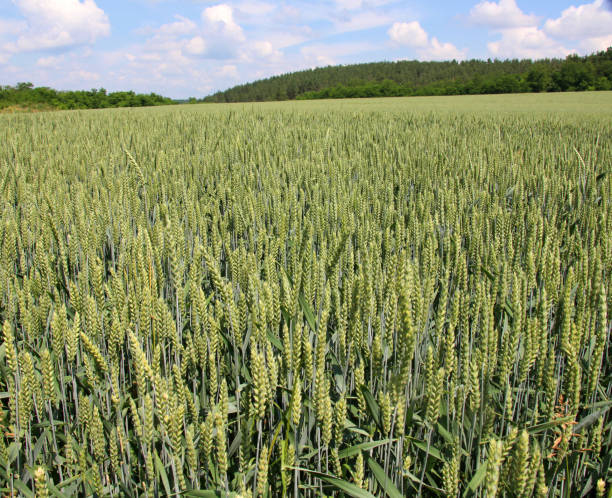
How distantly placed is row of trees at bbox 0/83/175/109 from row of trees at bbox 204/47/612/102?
60.8 feet

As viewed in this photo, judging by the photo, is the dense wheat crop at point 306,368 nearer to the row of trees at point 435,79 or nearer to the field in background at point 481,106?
the field in background at point 481,106

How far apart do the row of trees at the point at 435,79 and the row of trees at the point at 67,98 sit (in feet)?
60.8

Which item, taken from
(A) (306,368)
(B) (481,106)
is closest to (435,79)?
(B) (481,106)

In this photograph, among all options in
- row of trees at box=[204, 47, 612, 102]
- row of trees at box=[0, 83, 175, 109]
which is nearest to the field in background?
row of trees at box=[0, 83, 175, 109]

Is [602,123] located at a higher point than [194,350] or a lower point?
higher

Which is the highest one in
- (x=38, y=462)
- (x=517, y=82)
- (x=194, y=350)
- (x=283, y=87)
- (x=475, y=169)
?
(x=283, y=87)

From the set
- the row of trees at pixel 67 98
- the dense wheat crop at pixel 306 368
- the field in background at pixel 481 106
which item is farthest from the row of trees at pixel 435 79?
the dense wheat crop at pixel 306 368

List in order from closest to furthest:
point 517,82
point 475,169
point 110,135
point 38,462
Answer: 1. point 38,462
2. point 475,169
3. point 110,135
4. point 517,82

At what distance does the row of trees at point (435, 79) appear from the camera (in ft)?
102

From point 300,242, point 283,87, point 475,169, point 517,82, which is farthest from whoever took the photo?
point 283,87

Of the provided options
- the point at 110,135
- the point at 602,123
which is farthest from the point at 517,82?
the point at 110,135

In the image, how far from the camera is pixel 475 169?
3.62m

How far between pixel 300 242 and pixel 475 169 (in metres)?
2.35

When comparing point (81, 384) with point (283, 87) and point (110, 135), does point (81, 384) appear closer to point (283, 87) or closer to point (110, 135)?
point (110, 135)
